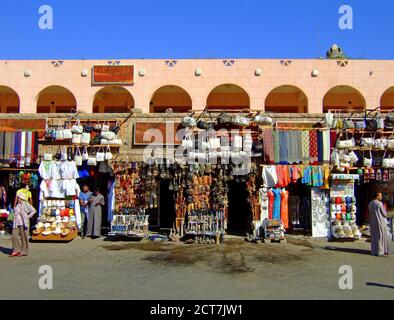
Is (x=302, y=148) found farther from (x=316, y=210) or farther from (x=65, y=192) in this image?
(x=65, y=192)

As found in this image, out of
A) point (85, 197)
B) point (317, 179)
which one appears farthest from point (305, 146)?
point (85, 197)

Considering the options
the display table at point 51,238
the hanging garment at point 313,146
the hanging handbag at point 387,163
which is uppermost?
the hanging garment at point 313,146

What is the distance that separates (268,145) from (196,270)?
224 inches

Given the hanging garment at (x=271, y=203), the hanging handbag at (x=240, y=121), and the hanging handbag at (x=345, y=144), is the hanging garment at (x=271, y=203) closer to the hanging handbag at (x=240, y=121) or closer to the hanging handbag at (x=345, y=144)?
the hanging handbag at (x=240, y=121)

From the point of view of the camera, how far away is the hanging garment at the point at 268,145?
13.3 meters

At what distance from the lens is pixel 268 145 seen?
13328mm

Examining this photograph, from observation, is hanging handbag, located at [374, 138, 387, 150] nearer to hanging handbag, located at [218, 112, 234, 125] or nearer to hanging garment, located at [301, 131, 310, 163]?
hanging garment, located at [301, 131, 310, 163]

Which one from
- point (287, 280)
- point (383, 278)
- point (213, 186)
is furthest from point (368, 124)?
point (287, 280)

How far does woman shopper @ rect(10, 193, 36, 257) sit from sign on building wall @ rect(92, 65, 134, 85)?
27.6ft

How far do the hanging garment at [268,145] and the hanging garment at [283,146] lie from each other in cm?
26

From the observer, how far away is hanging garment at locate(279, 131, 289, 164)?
13.3m

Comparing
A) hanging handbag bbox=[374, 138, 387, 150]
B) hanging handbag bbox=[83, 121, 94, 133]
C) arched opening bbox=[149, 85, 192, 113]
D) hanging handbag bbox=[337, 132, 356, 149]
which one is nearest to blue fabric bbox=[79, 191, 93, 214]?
hanging handbag bbox=[83, 121, 94, 133]

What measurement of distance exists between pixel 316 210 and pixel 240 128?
3.42m
